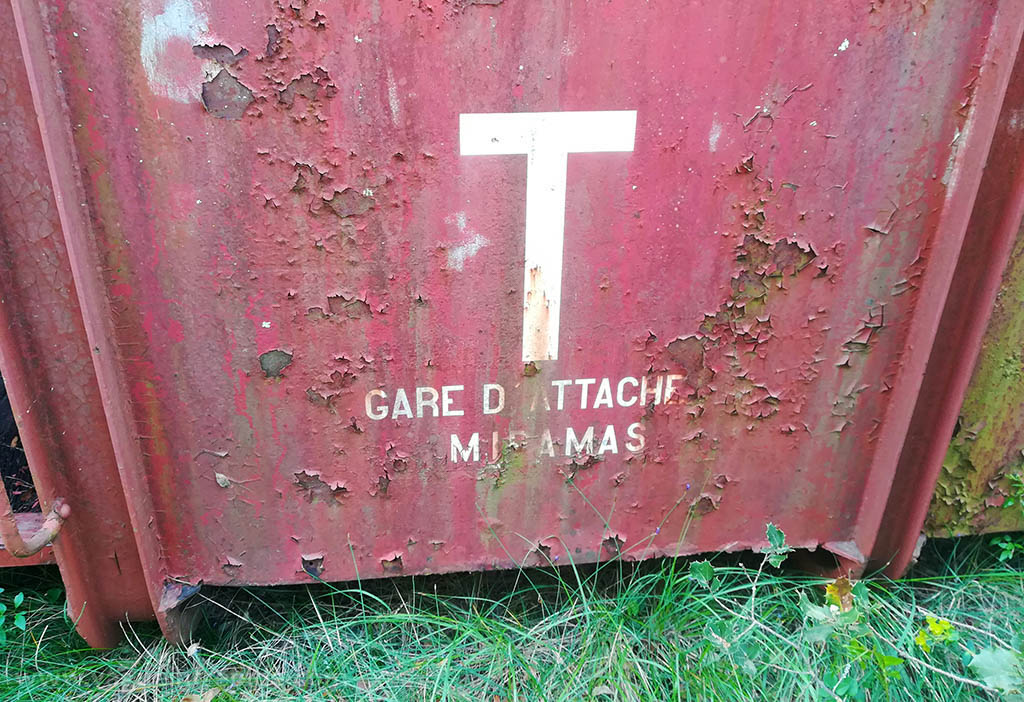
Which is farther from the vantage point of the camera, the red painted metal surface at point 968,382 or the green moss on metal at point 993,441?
the green moss on metal at point 993,441

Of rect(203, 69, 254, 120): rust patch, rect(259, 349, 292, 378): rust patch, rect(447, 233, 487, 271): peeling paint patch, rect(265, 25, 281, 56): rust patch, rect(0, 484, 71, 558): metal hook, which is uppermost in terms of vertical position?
rect(265, 25, 281, 56): rust patch

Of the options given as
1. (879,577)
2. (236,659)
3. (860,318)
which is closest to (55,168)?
(236,659)

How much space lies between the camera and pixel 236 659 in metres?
1.51

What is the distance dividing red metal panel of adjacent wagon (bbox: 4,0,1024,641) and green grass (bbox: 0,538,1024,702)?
0.22 meters

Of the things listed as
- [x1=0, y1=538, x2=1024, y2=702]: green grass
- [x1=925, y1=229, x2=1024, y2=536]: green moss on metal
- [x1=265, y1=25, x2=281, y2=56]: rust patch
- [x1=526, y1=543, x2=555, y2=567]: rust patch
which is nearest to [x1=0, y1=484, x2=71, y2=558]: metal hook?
[x1=0, y1=538, x2=1024, y2=702]: green grass

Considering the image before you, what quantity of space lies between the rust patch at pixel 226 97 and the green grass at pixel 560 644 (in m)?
1.10

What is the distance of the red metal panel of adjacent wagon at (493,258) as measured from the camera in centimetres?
106

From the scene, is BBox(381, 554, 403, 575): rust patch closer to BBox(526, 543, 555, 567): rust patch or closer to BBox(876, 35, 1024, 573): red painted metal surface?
BBox(526, 543, 555, 567): rust patch

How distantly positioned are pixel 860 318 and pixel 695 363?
34cm

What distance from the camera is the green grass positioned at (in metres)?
1.40

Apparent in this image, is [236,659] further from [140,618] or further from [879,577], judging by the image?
[879,577]

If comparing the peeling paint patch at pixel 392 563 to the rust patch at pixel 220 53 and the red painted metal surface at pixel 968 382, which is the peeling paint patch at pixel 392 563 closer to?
the rust patch at pixel 220 53

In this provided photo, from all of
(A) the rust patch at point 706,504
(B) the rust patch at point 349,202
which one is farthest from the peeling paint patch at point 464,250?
Result: (A) the rust patch at point 706,504

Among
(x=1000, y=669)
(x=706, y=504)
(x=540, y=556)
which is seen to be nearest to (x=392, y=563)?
(x=540, y=556)
